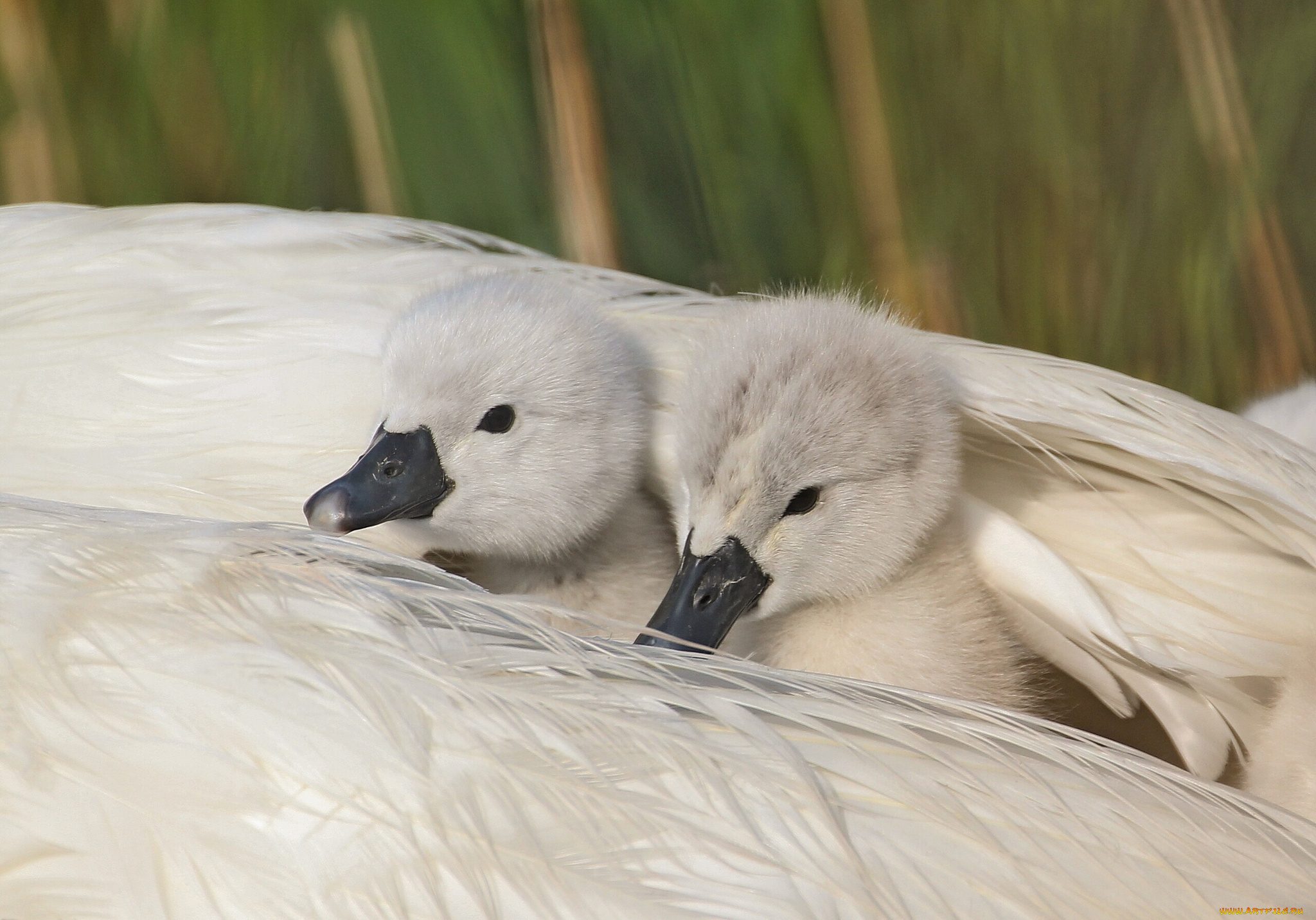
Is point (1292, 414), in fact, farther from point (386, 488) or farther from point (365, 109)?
point (365, 109)

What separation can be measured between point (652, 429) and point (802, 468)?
0.16 meters

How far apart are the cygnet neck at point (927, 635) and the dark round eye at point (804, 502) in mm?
83

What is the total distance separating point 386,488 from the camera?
0.89 metres

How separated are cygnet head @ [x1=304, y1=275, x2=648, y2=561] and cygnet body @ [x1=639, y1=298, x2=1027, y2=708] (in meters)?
0.08

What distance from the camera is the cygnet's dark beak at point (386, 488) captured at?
863 mm

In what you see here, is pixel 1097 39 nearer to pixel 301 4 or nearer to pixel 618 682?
pixel 301 4

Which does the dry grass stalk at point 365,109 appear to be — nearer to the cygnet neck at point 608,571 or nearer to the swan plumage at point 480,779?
the cygnet neck at point 608,571

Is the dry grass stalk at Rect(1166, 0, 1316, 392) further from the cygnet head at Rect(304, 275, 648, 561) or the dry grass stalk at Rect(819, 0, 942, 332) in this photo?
the cygnet head at Rect(304, 275, 648, 561)

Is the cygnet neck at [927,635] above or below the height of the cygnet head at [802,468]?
below

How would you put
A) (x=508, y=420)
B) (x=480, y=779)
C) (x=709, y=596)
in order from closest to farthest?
(x=480, y=779) < (x=709, y=596) < (x=508, y=420)

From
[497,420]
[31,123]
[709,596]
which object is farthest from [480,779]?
[31,123]

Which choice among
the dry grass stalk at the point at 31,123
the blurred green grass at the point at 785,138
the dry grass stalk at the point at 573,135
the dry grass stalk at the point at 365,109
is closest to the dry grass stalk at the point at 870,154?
the blurred green grass at the point at 785,138

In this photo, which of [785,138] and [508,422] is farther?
[785,138]

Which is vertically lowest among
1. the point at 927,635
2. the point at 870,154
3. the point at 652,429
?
the point at 927,635
